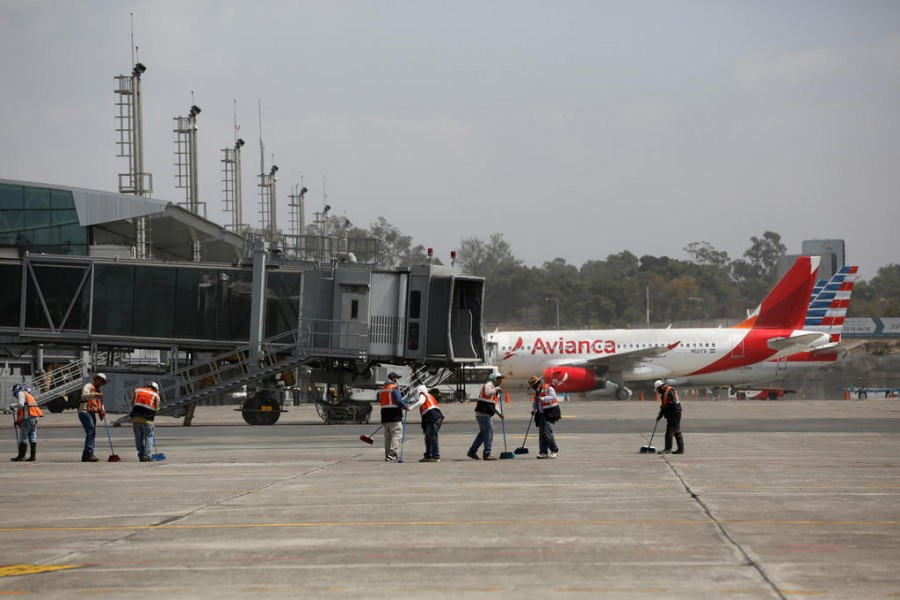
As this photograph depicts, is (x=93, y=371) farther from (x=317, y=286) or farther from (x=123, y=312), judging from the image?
(x=317, y=286)

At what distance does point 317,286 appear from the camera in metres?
38.9

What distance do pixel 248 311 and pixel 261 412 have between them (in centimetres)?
353

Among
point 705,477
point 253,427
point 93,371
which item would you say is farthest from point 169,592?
point 93,371

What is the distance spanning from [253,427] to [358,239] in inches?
295

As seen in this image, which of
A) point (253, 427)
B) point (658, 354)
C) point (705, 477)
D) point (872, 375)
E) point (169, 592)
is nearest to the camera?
→ point (169, 592)

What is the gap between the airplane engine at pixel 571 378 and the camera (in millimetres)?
62969

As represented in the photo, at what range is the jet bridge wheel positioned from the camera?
3897cm

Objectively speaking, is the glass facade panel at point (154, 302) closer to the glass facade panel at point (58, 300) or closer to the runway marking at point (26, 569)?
the glass facade panel at point (58, 300)

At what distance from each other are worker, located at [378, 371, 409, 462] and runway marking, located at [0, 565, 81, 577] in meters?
11.7

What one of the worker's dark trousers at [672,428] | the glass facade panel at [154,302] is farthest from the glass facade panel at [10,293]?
the worker's dark trousers at [672,428]

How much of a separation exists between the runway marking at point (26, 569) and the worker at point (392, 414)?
11706mm

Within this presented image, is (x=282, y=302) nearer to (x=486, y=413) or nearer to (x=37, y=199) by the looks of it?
(x=486, y=413)

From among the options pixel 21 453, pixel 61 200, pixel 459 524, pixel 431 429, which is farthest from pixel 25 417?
pixel 61 200

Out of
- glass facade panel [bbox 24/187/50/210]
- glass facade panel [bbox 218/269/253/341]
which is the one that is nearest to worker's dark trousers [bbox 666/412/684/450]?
glass facade panel [bbox 218/269/253/341]
